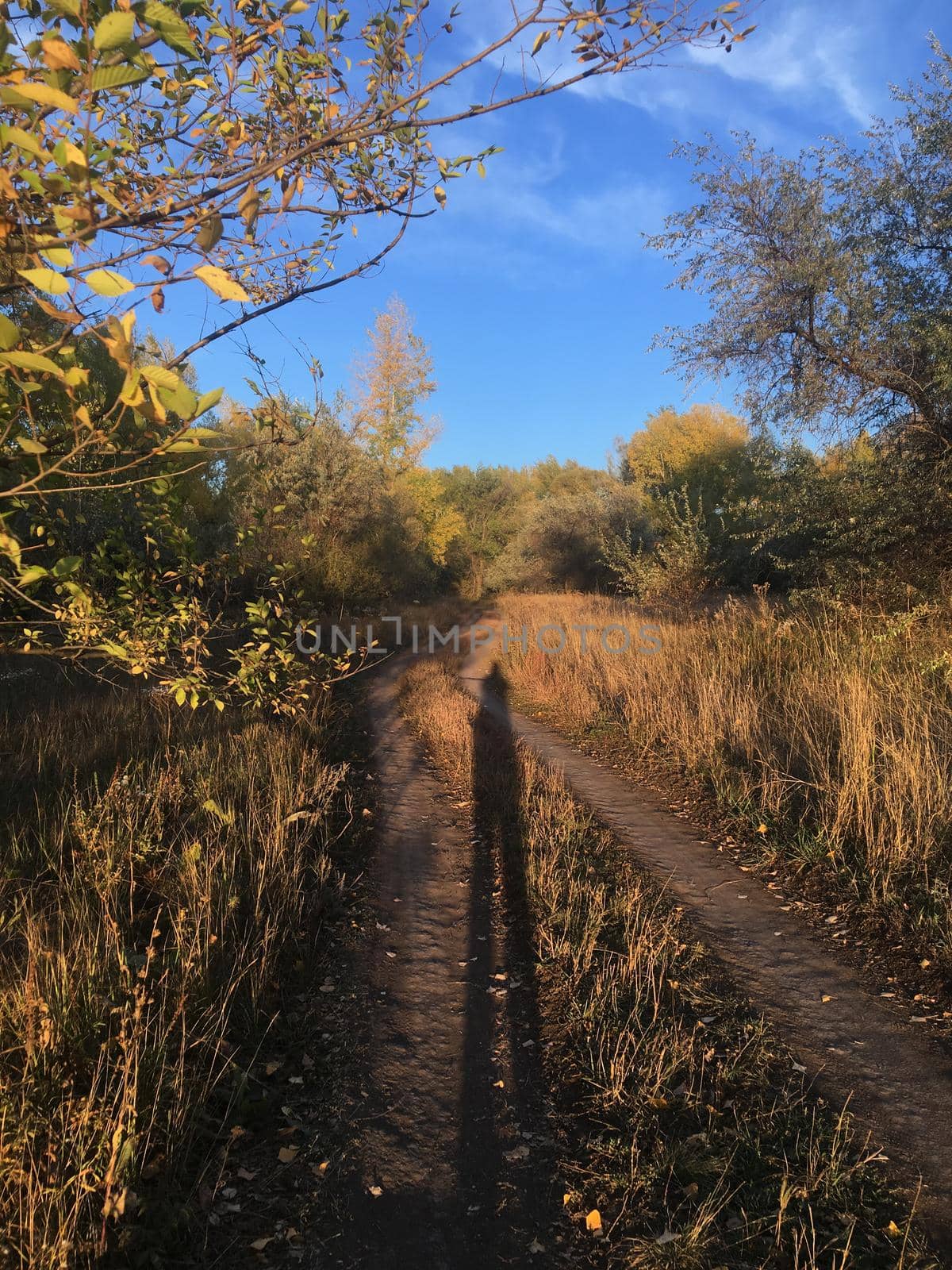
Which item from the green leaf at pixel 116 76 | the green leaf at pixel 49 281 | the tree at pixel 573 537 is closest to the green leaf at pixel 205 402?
the green leaf at pixel 49 281

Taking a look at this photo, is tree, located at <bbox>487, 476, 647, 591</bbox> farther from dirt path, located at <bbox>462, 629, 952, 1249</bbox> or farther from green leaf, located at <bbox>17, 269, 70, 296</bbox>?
green leaf, located at <bbox>17, 269, 70, 296</bbox>

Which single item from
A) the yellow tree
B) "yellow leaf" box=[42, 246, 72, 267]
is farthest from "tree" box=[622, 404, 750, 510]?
"yellow leaf" box=[42, 246, 72, 267]

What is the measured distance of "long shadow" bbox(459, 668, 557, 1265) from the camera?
212 centimetres

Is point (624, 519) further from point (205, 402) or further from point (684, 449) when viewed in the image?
point (205, 402)

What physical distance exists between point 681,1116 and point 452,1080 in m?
0.92

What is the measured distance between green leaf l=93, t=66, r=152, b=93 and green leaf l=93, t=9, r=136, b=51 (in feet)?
0.11

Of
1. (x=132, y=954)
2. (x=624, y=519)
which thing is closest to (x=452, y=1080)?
(x=132, y=954)

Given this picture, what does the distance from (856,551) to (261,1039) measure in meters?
9.04

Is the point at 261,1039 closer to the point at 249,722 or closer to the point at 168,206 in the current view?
the point at 168,206

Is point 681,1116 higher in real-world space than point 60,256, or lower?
lower

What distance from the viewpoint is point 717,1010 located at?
296 cm

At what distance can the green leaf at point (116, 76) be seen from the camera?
111cm

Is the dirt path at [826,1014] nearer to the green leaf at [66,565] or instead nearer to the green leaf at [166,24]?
the green leaf at [66,565]

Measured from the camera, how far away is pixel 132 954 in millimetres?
2945
